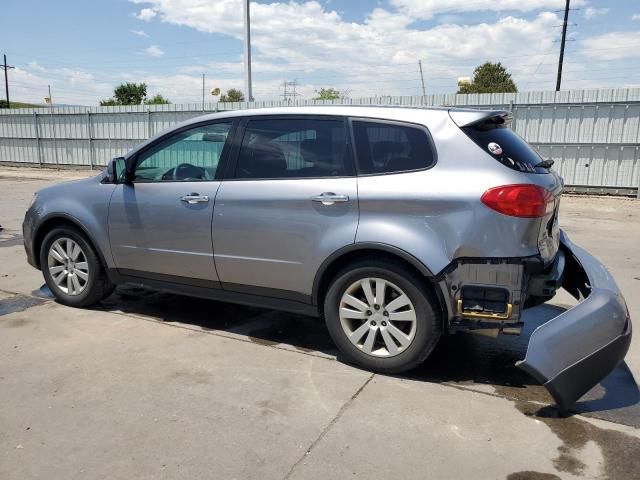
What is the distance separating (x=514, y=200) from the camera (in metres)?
3.31

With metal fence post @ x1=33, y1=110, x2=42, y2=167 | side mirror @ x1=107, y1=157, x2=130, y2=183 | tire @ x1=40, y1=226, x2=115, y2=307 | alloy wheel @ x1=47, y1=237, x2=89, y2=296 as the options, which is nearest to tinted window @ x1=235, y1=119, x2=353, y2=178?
side mirror @ x1=107, y1=157, x2=130, y2=183

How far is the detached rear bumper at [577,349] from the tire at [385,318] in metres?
0.66

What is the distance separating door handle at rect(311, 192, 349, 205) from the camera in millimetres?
3729

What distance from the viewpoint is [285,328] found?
4.79 metres

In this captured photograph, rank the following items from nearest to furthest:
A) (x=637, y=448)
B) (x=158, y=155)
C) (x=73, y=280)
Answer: (x=637, y=448) < (x=158, y=155) < (x=73, y=280)

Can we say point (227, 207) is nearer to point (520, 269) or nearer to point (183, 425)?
point (183, 425)

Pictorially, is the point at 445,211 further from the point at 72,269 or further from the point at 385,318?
the point at 72,269

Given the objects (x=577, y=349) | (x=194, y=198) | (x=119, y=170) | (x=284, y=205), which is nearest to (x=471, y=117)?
(x=284, y=205)

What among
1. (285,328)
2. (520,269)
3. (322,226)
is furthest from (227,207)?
(520,269)

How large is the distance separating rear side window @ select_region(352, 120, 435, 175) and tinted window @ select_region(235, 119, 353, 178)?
0.12 m

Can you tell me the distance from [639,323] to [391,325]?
106 inches

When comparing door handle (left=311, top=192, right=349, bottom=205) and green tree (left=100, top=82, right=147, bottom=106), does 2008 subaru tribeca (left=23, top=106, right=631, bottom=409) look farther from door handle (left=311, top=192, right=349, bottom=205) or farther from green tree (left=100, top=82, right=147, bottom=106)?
green tree (left=100, top=82, right=147, bottom=106)

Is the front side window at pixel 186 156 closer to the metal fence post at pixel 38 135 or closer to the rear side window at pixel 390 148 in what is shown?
the rear side window at pixel 390 148

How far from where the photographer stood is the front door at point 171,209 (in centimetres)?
436
